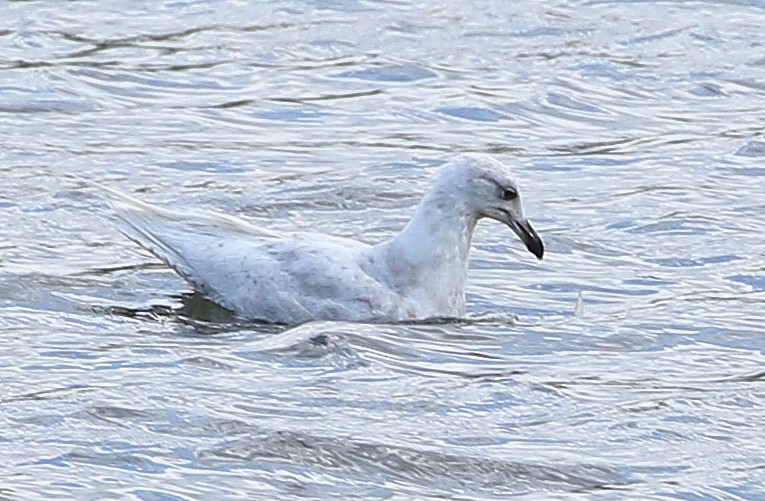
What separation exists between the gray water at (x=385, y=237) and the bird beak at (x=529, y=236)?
0.26 m

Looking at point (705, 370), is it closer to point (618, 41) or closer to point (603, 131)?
point (603, 131)

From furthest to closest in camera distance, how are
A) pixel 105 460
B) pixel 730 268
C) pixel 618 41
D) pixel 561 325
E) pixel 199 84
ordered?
pixel 618 41 → pixel 199 84 → pixel 730 268 → pixel 561 325 → pixel 105 460

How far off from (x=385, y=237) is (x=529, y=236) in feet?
5.14

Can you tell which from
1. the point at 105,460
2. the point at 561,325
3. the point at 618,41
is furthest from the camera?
the point at 618,41

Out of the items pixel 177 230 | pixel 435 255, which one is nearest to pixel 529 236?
pixel 435 255

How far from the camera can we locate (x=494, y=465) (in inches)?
299

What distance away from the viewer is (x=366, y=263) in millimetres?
9477

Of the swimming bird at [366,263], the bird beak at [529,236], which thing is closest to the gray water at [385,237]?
the swimming bird at [366,263]

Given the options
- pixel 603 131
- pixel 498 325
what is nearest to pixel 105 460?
pixel 498 325

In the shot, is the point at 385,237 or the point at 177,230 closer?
the point at 177,230

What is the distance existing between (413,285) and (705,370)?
1.27 metres

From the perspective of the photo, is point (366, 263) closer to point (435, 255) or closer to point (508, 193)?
point (435, 255)

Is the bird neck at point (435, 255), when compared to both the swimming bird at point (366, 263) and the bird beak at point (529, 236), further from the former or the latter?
the bird beak at point (529, 236)

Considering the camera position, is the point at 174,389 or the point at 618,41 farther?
the point at 618,41
